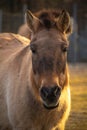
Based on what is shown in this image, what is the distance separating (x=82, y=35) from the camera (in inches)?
1089

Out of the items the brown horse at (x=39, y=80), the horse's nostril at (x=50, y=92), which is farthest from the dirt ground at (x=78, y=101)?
the horse's nostril at (x=50, y=92)

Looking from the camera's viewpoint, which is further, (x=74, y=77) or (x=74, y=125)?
(x=74, y=77)

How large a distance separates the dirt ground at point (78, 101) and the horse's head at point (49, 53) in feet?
11.1

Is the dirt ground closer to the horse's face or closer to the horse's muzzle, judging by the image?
the horse's face

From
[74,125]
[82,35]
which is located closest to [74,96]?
[74,125]

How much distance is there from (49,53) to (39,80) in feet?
1.03

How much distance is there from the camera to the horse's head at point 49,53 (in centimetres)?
616

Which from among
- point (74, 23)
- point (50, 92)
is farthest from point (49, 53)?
point (74, 23)

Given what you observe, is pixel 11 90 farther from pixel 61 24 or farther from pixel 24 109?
pixel 61 24

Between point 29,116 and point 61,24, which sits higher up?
point 61,24

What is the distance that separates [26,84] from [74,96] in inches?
292

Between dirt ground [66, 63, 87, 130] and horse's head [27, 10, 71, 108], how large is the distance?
3.37 meters

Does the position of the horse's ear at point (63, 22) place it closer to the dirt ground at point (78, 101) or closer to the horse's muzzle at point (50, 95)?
the horse's muzzle at point (50, 95)

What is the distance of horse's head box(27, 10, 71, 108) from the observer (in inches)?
243
